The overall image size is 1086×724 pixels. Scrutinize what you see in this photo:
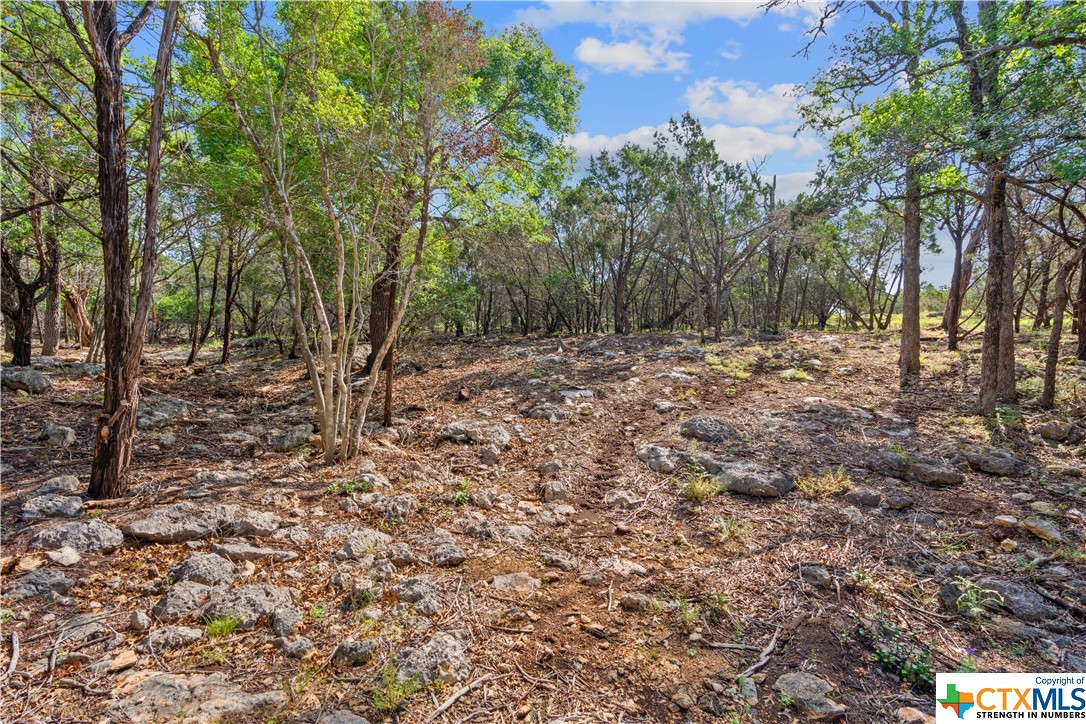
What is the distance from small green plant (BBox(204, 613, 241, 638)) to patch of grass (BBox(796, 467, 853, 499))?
5.01 m

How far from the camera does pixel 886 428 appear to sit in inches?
→ 265

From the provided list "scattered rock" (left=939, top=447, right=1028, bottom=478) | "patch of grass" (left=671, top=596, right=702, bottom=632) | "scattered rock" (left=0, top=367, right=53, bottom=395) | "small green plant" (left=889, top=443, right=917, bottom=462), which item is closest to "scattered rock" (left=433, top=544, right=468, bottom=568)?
"patch of grass" (left=671, top=596, right=702, bottom=632)

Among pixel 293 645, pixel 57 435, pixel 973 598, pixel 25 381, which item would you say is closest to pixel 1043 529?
pixel 973 598

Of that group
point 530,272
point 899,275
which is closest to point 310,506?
point 530,272

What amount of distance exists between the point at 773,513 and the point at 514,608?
109 inches

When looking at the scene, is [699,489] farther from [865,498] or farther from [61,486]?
[61,486]

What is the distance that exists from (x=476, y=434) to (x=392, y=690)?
430 cm

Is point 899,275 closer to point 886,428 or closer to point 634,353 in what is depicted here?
point 634,353

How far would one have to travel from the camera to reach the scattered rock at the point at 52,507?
12.1ft

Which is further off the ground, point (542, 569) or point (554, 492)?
point (554, 492)

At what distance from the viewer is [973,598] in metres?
3.24

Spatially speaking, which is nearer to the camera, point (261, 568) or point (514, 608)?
point (514, 608)

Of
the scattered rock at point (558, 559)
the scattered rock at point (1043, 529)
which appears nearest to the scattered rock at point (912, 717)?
the scattered rock at point (558, 559)

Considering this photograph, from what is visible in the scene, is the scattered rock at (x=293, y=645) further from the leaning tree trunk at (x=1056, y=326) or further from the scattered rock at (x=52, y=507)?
the leaning tree trunk at (x=1056, y=326)
